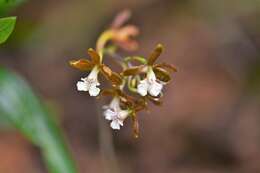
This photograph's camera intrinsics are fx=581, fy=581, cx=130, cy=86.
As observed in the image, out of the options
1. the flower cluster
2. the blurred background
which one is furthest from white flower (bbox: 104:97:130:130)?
the blurred background

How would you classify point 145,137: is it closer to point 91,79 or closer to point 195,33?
point 195,33

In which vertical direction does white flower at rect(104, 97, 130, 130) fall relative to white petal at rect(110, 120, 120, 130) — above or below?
above

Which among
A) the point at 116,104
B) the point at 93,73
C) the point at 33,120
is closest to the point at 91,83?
the point at 93,73

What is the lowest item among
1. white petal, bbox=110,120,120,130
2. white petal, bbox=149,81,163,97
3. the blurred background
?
white petal, bbox=110,120,120,130

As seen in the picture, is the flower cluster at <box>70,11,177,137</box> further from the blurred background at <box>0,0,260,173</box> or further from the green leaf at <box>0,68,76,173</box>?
the blurred background at <box>0,0,260,173</box>

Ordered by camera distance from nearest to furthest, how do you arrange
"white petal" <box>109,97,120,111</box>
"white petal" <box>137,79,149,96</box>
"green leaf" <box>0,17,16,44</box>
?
"green leaf" <box>0,17,16,44</box> → "white petal" <box>137,79,149,96</box> → "white petal" <box>109,97,120,111</box>

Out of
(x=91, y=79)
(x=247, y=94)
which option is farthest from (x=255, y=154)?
(x=91, y=79)
